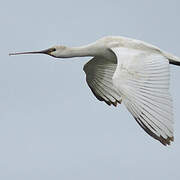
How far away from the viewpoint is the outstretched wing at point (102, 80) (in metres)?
24.6

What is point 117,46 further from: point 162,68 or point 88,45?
point 162,68

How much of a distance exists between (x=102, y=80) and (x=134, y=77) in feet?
18.6

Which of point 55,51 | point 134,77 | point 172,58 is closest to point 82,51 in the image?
point 55,51

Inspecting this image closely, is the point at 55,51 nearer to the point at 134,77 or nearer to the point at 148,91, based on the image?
the point at 134,77

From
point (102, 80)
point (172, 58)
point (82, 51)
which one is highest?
point (172, 58)

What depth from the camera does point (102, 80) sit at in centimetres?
2480

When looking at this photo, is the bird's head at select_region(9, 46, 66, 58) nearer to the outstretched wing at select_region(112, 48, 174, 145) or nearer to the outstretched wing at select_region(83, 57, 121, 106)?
the outstretched wing at select_region(83, 57, 121, 106)

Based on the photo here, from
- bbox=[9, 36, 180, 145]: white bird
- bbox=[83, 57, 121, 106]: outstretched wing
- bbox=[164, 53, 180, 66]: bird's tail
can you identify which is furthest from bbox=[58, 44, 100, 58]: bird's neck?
bbox=[164, 53, 180, 66]: bird's tail

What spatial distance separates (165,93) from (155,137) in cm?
112

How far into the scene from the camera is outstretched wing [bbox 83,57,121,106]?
24.6m

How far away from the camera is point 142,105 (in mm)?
17859

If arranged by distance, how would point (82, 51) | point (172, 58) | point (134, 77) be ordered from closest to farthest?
point (134, 77) → point (172, 58) → point (82, 51)

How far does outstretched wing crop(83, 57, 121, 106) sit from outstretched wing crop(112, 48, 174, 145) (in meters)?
3.73

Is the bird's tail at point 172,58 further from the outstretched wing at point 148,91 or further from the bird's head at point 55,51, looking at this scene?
the bird's head at point 55,51
